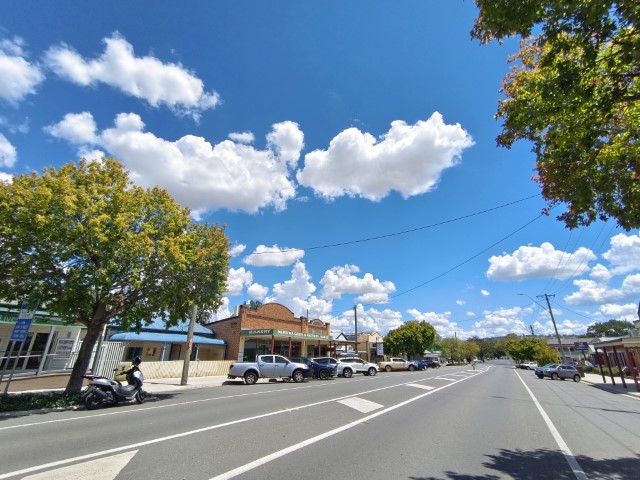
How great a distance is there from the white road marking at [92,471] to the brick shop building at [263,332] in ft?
88.2

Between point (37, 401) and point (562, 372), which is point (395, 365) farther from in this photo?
point (37, 401)

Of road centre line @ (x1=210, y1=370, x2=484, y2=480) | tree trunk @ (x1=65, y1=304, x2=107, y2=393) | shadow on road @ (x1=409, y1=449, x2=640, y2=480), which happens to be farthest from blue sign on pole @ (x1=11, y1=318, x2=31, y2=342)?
shadow on road @ (x1=409, y1=449, x2=640, y2=480)

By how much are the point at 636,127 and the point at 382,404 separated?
10456 mm

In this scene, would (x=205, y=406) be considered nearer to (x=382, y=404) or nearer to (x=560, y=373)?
(x=382, y=404)

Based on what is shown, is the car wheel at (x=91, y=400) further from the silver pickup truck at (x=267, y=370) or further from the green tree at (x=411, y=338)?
the green tree at (x=411, y=338)

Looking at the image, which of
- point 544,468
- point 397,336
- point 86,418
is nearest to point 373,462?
point 544,468

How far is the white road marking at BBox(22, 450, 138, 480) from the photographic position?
514 cm

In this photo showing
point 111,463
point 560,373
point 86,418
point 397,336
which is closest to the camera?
point 111,463

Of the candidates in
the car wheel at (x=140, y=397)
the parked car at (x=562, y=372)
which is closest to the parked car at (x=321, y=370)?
the car wheel at (x=140, y=397)

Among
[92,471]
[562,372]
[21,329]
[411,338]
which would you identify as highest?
[411,338]

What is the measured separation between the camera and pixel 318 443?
6.95 meters

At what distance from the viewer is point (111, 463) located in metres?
5.75

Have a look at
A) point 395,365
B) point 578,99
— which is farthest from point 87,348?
point 395,365

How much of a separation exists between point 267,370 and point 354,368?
1284 cm
